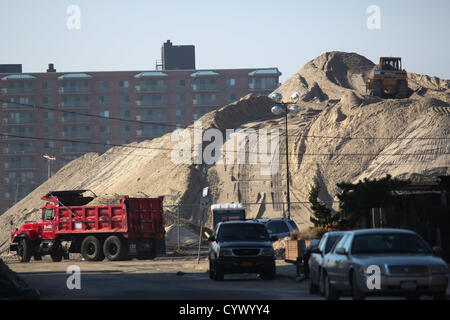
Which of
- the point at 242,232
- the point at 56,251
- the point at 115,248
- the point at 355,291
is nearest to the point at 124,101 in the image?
the point at 56,251

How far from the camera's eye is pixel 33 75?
137500 mm

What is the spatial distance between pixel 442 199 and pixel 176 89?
114 metres

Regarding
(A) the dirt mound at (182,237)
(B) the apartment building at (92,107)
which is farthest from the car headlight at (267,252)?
(B) the apartment building at (92,107)

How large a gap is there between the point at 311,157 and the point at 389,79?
10.0 metres

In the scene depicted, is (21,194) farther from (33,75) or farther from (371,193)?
(371,193)

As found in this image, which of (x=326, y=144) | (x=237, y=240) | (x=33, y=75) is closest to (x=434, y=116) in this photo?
(x=326, y=144)

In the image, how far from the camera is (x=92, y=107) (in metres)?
138

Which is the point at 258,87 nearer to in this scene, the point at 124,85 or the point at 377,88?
the point at 124,85

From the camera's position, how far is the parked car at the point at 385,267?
14.6 metres

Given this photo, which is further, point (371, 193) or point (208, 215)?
point (208, 215)

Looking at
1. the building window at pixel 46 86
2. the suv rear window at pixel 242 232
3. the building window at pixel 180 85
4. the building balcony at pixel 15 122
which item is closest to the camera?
the suv rear window at pixel 242 232

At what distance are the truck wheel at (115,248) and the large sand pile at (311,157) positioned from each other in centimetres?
2514

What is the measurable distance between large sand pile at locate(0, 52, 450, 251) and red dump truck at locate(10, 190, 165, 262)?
2263 centimetres

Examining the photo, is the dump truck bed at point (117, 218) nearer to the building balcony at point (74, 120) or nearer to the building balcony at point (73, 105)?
the building balcony at point (74, 120)
